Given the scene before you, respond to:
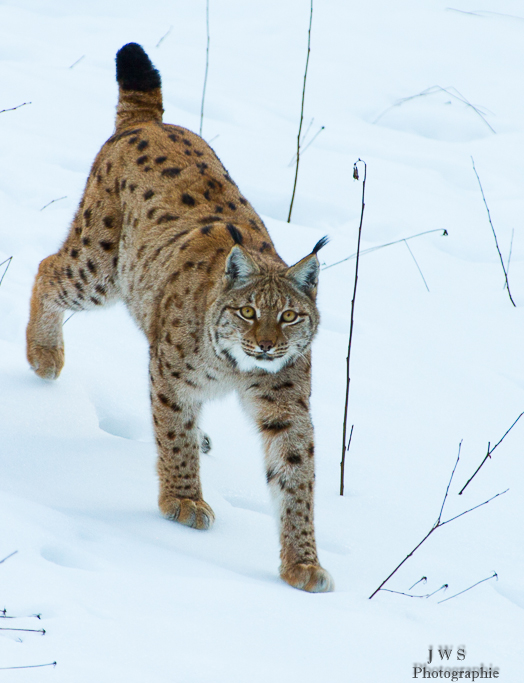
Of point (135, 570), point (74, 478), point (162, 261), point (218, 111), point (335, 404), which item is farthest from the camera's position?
point (218, 111)

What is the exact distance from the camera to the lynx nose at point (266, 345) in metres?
3.21

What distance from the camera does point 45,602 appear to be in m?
2.34

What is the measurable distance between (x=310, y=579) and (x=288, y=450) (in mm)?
514

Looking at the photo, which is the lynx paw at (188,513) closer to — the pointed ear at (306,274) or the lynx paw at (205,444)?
the lynx paw at (205,444)

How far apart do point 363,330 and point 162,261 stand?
1.81 metres

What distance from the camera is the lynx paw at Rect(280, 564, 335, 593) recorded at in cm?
309

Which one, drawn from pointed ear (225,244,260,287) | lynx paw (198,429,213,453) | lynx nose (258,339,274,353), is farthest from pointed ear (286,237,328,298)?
lynx paw (198,429,213,453)

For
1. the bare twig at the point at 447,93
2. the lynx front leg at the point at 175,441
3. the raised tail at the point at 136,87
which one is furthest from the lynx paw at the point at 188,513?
the bare twig at the point at 447,93

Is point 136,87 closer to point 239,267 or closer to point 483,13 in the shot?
point 239,267

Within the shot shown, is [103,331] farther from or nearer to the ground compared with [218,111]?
nearer to the ground

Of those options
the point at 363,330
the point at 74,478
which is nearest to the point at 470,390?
the point at 363,330

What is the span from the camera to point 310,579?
10.1 feet

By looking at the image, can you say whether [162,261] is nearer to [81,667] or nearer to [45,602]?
[45,602]

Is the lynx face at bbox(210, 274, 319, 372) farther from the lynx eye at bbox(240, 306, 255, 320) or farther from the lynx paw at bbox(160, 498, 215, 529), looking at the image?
the lynx paw at bbox(160, 498, 215, 529)
